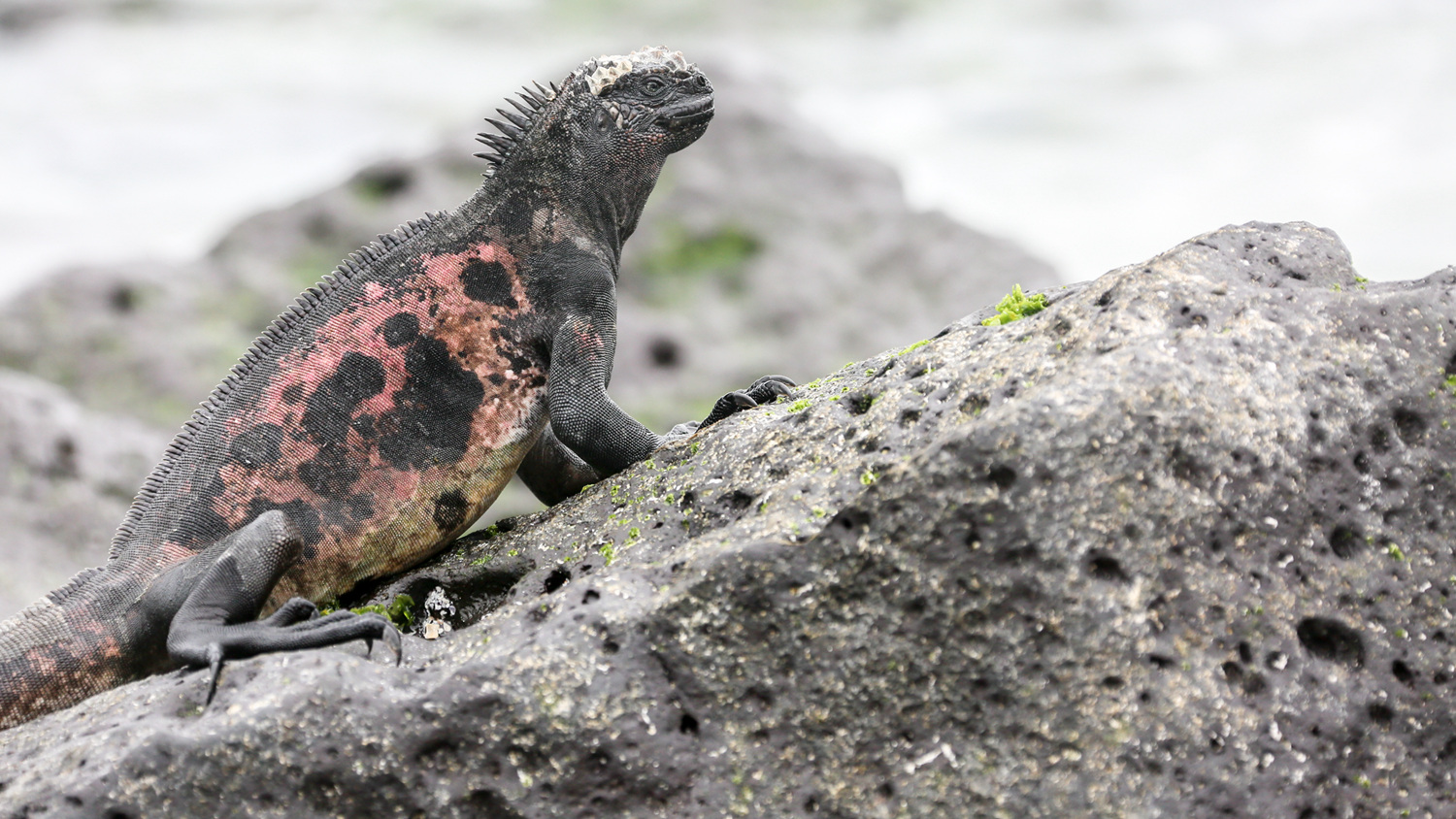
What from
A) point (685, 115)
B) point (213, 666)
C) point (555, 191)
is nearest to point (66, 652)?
point (213, 666)

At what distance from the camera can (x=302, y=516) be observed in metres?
4.52

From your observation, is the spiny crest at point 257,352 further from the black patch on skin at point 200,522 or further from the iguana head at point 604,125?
the iguana head at point 604,125

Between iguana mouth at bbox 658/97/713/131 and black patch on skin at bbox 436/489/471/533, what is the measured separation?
6.39ft

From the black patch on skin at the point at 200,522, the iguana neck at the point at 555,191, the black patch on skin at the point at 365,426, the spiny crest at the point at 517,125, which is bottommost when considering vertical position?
the black patch on skin at the point at 200,522

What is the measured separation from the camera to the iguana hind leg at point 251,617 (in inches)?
144

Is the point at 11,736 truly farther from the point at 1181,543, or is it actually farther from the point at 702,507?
the point at 1181,543

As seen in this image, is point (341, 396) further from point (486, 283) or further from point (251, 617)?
point (251, 617)

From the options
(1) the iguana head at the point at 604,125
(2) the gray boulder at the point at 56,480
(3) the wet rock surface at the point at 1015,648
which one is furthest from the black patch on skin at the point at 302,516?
(2) the gray boulder at the point at 56,480

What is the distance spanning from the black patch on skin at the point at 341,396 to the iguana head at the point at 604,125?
111cm

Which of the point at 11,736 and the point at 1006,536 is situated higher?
the point at 1006,536

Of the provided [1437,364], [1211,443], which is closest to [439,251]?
[1211,443]

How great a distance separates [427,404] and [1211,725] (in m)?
3.29

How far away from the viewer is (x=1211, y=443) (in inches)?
125

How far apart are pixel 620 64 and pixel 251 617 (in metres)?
2.86
